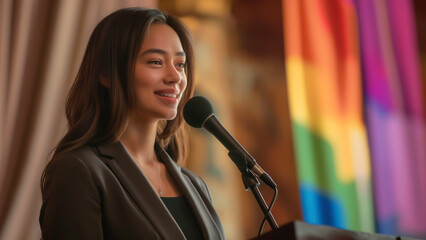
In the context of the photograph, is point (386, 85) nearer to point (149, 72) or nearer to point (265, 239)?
point (149, 72)

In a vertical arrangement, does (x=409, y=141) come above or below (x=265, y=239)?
below

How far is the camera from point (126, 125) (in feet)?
5.50

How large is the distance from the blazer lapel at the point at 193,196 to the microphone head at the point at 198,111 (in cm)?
27

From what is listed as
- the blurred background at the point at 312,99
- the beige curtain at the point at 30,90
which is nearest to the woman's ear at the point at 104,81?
the beige curtain at the point at 30,90

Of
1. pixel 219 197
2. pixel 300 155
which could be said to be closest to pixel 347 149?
pixel 300 155

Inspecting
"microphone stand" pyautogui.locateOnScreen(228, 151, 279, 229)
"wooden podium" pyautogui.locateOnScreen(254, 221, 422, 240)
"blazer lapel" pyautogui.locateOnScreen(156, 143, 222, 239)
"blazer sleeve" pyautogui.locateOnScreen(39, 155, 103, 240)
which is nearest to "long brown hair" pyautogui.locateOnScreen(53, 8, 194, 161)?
"blazer sleeve" pyautogui.locateOnScreen(39, 155, 103, 240)

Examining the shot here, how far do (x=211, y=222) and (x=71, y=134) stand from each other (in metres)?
0.46

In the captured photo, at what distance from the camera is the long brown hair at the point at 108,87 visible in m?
1.65

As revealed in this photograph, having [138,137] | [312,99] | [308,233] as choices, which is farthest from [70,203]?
[312,99]

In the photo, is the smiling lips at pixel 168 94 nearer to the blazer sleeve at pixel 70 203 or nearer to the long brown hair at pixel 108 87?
the long brown hair at pixel 108 87

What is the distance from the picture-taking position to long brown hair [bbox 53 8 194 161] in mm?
1651

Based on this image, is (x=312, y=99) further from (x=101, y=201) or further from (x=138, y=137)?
(x=101, y=201)

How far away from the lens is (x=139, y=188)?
1582 millimetres

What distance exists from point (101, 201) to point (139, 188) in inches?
4.6
